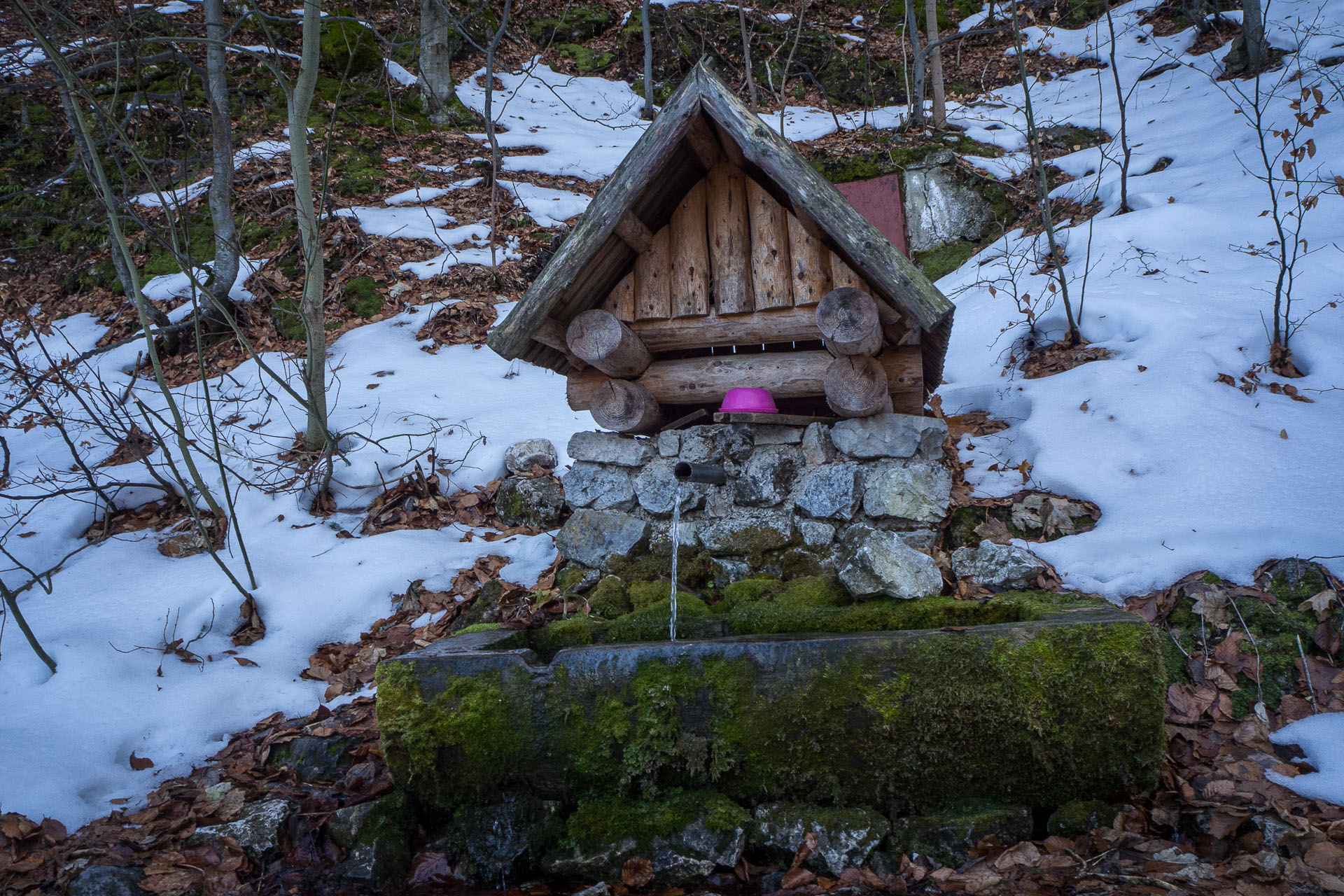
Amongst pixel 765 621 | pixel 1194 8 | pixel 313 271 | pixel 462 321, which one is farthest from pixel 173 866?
pixel 1194 8

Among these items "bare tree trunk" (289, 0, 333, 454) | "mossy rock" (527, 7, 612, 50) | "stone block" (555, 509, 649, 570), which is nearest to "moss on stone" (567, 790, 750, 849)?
"stone block" (555, 509, 649, 570)

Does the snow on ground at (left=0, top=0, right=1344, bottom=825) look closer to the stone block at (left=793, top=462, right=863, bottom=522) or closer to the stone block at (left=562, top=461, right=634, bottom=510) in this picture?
the stone block at (left=562, top=461, right=634, bottom=510)

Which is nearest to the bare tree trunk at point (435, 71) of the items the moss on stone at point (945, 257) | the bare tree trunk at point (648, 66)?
the bare tree trunk at point (648, 66)

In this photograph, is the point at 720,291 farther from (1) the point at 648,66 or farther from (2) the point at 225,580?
(1) the point at 648,66

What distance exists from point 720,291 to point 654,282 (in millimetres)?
389

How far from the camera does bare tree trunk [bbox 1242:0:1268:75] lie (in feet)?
29.1

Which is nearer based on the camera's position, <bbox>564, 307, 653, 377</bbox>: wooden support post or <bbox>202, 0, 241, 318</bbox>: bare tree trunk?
<bbox>564, 307, 653, 377</bbox>: wooden support post

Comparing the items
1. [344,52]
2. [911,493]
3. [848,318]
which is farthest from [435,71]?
[911,493]

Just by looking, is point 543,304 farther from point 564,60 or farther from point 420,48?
point 564,60

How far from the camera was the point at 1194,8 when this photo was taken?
11117mm

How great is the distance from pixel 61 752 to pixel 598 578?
2.58 metres

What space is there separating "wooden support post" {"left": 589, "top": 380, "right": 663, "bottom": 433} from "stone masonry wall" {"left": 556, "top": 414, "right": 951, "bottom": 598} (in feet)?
0.66

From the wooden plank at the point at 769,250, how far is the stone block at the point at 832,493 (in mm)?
925

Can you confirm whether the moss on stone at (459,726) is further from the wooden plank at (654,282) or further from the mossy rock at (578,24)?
the mossy rock at (578,24)
